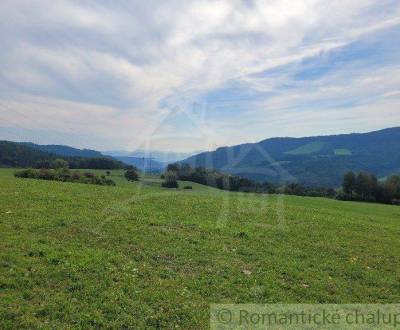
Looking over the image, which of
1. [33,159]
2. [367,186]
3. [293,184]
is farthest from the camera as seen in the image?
[33,159]

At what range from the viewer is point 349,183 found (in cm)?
9900

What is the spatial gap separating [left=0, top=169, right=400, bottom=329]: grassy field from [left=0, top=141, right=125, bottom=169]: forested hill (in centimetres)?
9134

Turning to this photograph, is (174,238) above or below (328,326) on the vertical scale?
above

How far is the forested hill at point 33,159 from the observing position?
113269 mm

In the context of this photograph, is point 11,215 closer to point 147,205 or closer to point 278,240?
point 147,205

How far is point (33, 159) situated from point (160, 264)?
471ft

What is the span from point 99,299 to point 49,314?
1.44 meters

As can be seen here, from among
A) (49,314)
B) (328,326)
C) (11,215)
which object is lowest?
(328,326)

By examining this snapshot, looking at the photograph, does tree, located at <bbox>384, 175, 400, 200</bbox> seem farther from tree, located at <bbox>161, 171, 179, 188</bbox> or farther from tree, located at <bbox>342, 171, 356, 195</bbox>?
tree, located at <bbox>161, 171, 179, 188</bbox>

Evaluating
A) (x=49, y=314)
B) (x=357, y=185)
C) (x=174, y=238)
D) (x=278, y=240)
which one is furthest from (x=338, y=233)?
(x=357, y=185)

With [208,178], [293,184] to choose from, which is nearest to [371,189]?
[293,184]

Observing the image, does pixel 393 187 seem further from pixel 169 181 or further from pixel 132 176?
pixel 132 176

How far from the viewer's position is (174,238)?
57.6 ft

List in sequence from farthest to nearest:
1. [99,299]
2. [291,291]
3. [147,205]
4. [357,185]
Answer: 1. [357,185]
2. [147,205]
3. [291,291]
4. [99,299]
